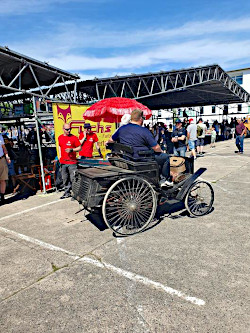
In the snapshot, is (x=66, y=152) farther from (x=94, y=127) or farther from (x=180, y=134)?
(x=180, y=134)

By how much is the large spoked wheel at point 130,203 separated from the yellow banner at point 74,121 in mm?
3819

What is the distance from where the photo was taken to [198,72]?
1894cm

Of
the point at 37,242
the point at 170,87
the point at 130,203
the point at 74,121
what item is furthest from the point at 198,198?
the point at 170,87

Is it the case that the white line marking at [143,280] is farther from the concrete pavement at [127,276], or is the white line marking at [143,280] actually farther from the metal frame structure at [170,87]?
the metal frame structure at [170,87]

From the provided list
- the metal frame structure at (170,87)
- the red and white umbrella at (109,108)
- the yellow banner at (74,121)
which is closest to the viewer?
the yellow banner at (74,121)

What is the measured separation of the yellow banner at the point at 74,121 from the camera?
697 centimetres

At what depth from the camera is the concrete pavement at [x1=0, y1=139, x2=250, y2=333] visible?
212 cm

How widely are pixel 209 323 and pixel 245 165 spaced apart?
8.64m

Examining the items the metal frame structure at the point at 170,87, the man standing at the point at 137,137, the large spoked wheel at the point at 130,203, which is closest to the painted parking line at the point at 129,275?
the large spoked wheel at the point at 130,203

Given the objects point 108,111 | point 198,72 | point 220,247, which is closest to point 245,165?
point 108,111

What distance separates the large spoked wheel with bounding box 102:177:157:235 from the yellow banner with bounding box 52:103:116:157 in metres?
3.82

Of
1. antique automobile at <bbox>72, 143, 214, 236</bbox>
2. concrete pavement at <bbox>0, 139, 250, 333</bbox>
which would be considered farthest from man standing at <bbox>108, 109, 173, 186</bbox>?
concrete pavement at <bbox>0, 139, 250, 333</bbox>

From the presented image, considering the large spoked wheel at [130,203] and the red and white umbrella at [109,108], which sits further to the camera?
the red and white umbrella at [109,108]

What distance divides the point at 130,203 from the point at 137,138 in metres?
1.04
